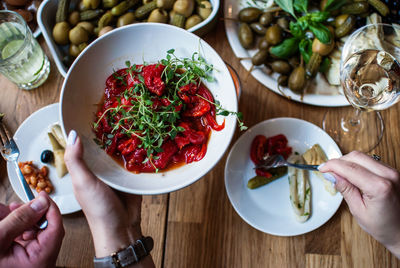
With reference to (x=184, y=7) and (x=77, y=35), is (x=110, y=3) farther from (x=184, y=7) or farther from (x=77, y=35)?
(x=184, y=7)

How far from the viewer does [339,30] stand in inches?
56.6

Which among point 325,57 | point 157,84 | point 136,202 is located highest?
point 157,84

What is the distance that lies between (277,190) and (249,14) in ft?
2.42

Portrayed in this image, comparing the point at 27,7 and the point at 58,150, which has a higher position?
the point at 27,7

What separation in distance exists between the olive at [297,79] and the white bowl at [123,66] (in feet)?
1.29

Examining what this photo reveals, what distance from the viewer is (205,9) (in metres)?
1.48

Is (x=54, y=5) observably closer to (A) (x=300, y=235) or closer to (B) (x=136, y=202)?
(B) (x=136, y=202)

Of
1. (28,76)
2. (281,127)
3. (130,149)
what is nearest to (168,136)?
(130,149)

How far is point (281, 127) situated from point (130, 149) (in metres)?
0.63

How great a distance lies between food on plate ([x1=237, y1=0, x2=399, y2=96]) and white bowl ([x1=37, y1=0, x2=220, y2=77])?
0.14m

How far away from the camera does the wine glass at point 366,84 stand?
1300 mm

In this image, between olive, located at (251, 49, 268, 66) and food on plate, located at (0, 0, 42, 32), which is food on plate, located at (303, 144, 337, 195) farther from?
food on plate, located at (0, 0, 42, 32)

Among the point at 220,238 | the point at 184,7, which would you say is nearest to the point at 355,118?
the point at 220,238

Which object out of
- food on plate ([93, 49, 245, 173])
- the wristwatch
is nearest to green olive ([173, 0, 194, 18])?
food on plate ([93, 49, 245, 173])
